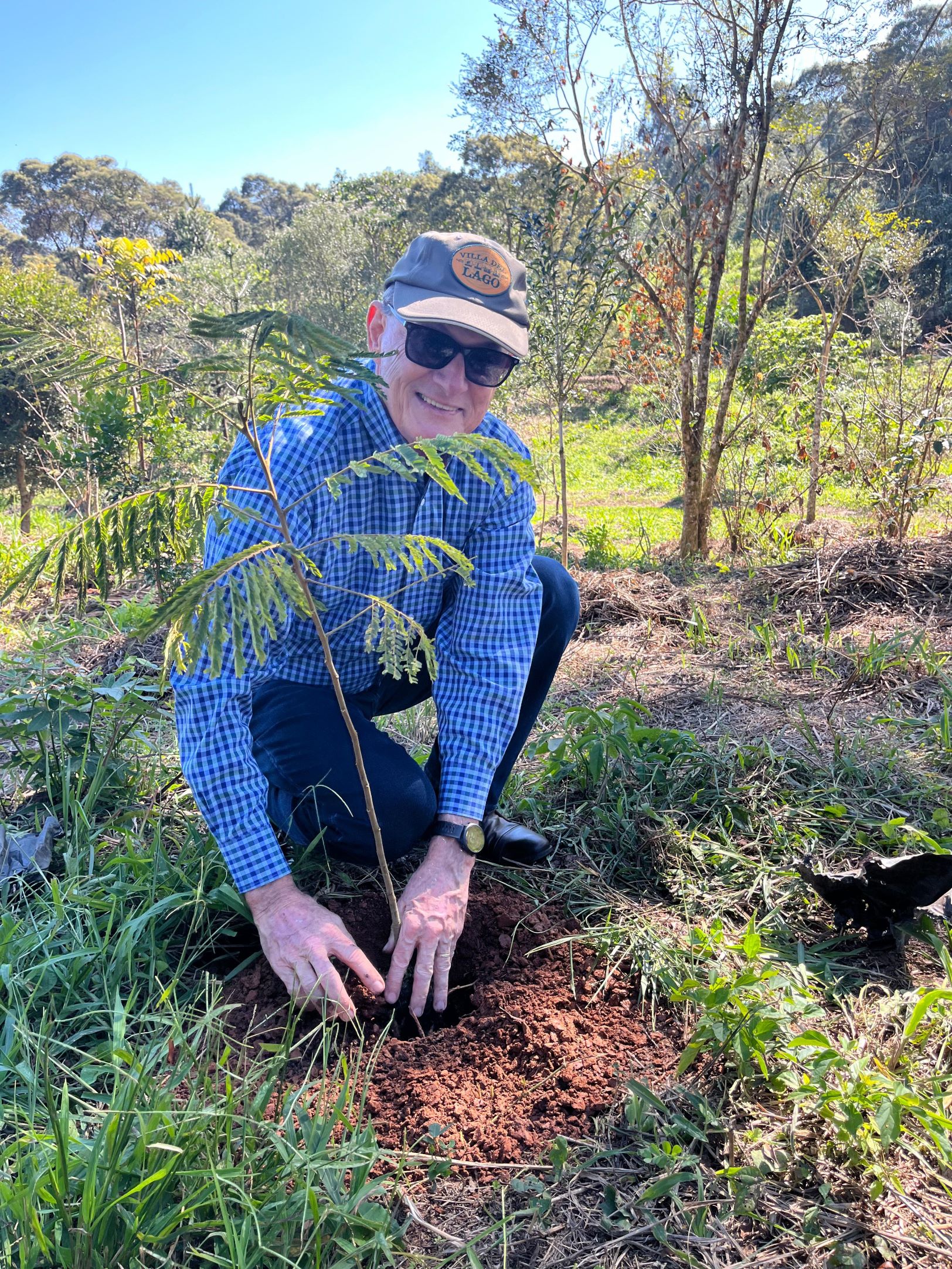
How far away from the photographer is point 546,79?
6.38 m

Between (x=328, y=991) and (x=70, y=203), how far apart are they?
49268 mm

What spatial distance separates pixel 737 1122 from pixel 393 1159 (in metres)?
0.58

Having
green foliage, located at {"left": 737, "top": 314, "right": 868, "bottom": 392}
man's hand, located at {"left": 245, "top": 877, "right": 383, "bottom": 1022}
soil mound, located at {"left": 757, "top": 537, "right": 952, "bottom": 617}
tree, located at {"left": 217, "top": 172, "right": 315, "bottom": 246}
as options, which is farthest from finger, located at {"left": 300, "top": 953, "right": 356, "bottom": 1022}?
tree, located at {"left": 217, "top": 172, "right": 315, "bottom": 246}

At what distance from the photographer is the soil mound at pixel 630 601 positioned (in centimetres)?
462

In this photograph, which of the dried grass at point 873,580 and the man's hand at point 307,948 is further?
the dried grass at point 873,580

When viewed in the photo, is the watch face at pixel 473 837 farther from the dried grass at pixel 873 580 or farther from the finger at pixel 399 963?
the dried grass at pixel 873 580

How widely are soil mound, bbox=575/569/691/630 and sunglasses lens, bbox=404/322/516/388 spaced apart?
2.49m

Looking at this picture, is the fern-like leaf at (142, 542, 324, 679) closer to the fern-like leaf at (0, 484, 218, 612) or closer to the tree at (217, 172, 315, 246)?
the fern-like leaf at (0, 484, 218, 612)

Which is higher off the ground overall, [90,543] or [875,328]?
[875,328]

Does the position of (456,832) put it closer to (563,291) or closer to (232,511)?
(232,511)

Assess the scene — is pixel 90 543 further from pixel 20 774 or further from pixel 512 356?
pixel 20 774

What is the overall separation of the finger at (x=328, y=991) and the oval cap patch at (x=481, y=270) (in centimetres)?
148

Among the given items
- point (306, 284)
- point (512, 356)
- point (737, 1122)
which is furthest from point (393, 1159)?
point (306, 284)

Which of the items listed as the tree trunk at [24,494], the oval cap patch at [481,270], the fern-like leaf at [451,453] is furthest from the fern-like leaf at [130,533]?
the tree trunk at [24,494]
